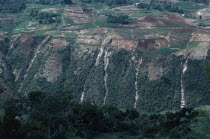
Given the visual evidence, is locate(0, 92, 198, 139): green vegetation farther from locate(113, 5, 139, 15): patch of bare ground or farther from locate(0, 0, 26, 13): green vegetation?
locate(0, 0, 26, 13): green vegetation

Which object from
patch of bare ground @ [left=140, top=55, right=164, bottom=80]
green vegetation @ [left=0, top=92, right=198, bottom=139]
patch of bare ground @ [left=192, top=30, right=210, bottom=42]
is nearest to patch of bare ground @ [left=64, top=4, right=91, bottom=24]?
patch of bare ground @ [left=140, top=55, right=164, bottom=80]

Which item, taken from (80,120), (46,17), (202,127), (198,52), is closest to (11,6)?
(46,17)

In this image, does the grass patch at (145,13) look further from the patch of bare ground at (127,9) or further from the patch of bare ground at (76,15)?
the patch of bare ground at (76,15)

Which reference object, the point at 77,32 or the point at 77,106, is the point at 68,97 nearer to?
the point at 77,106

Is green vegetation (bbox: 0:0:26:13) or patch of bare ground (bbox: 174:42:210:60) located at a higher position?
green vegetation (bbox: 0:0:26:13)

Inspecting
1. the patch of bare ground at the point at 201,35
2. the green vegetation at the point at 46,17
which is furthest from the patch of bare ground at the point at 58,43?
the patch of bare ground at the point at 201,35

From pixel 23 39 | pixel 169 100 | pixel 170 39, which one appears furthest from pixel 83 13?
pixel 169 100

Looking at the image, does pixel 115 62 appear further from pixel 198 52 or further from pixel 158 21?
pixel 158 21
